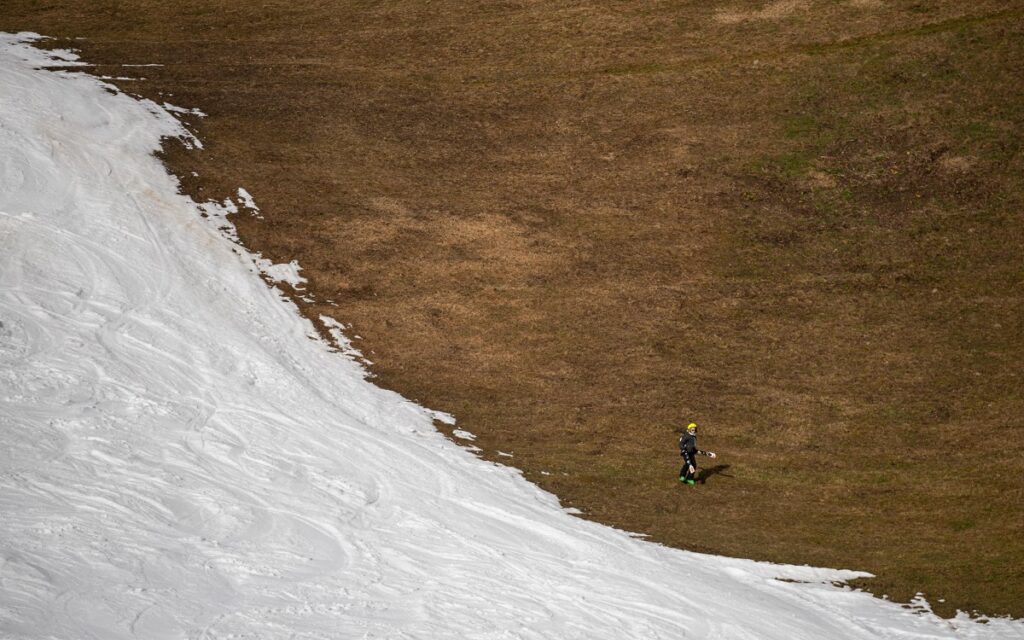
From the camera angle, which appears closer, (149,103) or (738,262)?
(738,262)

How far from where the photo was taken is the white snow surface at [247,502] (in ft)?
49.7

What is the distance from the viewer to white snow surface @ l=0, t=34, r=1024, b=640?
15156mm

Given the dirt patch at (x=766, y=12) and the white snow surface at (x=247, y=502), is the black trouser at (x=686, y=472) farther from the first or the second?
the dirt patch at (x=766, y=12)

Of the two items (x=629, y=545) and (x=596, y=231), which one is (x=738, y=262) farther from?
(x=629, y=545)

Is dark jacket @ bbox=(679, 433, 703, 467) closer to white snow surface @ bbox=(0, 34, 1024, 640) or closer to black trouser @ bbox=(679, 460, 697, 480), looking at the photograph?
black trouser @ bbox=(679, 460, 697, 480)

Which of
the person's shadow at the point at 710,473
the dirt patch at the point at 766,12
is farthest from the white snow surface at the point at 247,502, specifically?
the dirt patch at the point at 766,12

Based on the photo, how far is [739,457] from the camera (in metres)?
24.0

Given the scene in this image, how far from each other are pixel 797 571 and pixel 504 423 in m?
8.20

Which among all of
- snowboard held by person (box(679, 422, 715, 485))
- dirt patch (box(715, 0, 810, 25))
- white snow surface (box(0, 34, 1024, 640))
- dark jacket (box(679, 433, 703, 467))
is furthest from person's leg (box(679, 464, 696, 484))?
dirt patch (box(715, 0, 810, 25))

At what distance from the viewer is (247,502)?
18.8 metres

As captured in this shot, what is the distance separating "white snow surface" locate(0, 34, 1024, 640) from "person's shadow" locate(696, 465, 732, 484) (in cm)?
347

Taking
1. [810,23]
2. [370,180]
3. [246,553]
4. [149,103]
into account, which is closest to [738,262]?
[370,180]

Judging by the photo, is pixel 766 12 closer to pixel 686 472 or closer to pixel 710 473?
pixel 710 473

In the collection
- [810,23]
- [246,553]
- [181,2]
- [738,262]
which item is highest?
[810,23]
